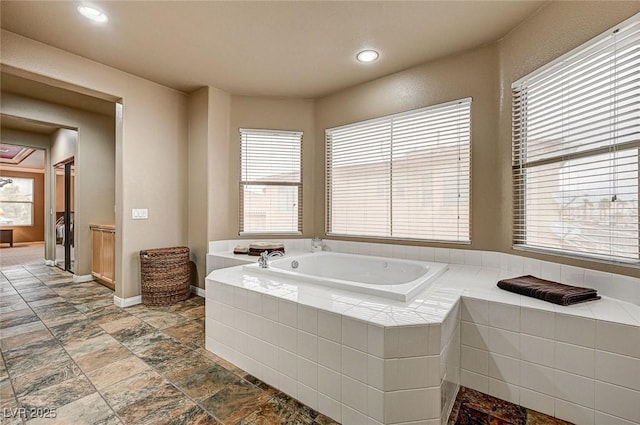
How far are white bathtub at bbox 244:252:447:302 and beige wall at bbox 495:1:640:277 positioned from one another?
30.2 inches

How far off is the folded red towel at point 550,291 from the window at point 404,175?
34.1 inches

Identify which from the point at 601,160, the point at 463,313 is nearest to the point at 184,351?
the point at 463,313

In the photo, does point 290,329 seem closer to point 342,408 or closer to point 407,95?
point 342,408

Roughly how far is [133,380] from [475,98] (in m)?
3.37

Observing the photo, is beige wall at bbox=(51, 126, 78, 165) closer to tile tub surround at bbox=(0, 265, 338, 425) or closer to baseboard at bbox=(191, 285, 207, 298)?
tile tub surround at bbox=(0, 265, 338, 425)

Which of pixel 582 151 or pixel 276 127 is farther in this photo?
pixel 276 127

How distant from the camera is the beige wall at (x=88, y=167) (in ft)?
13.7

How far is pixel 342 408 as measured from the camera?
149 centimetres

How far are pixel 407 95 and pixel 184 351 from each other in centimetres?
304

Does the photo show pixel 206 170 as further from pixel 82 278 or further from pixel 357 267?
pixel 82 278

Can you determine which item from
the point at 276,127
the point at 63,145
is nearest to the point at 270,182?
the point at 276,127

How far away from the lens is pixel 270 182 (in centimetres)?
378

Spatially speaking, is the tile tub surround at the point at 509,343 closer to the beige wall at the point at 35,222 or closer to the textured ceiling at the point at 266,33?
the textured ceiling at the point at 266,33

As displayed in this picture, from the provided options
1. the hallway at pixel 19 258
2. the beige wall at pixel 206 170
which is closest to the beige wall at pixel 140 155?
the beige wall at pixel 206 170
